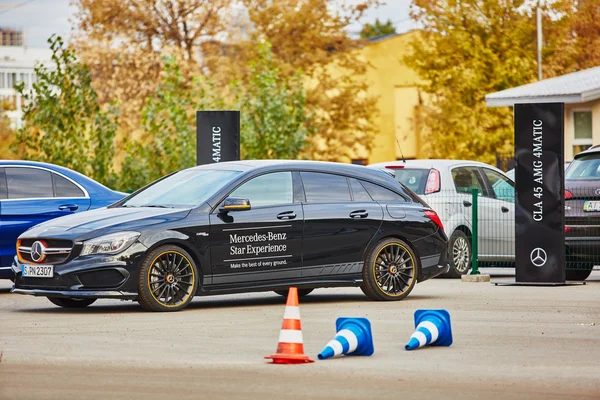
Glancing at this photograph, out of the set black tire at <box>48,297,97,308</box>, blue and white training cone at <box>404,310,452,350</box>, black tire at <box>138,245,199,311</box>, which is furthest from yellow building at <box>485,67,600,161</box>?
blue and white training cone at <box>404,310,452,350</box>

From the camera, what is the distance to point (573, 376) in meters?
8.58

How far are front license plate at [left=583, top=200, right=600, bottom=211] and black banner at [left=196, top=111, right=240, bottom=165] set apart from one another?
18.2 feet

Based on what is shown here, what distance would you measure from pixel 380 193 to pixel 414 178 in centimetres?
407

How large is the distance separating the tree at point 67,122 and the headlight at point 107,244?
1523 centimetres

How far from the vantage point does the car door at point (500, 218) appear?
19109mm

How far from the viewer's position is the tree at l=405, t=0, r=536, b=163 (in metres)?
44.6

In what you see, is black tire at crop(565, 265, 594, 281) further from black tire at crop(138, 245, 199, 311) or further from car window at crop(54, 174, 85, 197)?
black tire at crop(138, 245, 199, 311)

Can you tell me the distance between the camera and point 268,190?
13.9m

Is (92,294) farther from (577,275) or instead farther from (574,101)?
(574,101)

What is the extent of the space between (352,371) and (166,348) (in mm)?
1877

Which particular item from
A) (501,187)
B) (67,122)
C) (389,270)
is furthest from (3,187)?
(67,122)

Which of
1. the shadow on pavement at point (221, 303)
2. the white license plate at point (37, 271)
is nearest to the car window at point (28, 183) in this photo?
the shadow on pavement at point (221, 303)

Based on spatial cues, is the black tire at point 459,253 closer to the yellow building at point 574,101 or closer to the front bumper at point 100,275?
the front bumper at point 100,275

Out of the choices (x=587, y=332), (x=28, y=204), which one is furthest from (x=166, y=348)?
(x=28, y=204)
